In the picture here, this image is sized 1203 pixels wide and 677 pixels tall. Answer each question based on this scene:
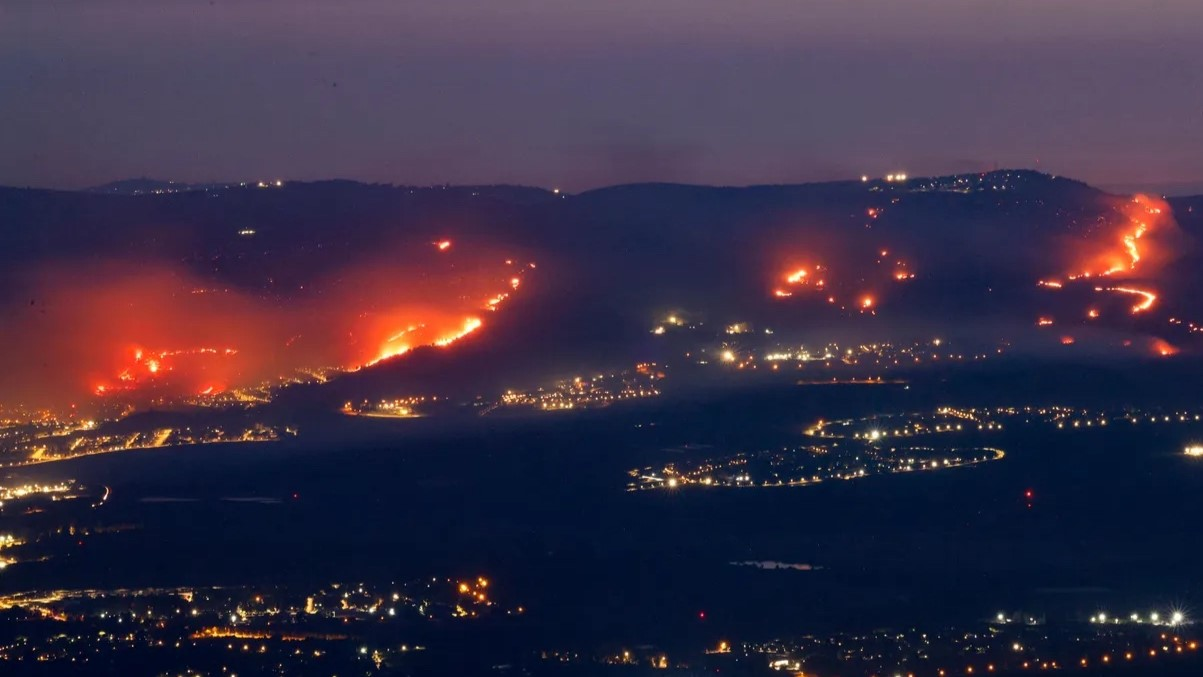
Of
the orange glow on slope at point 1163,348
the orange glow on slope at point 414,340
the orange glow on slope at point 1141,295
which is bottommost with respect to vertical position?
the orange glow on slope at point 1163,348

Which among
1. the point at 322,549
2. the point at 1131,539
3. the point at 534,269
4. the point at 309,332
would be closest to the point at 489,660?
the point at 322,549

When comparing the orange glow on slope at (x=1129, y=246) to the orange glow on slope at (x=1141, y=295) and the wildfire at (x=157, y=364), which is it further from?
the wildfire at (x=157, y=364)

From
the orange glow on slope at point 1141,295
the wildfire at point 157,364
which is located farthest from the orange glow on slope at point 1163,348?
the wildfire at point 157,364

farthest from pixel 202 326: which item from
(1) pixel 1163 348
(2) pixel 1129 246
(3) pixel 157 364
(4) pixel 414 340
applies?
(2) pixel 1129 246

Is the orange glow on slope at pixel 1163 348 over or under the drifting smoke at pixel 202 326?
under

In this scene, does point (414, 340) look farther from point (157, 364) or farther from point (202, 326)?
point (157, 364)

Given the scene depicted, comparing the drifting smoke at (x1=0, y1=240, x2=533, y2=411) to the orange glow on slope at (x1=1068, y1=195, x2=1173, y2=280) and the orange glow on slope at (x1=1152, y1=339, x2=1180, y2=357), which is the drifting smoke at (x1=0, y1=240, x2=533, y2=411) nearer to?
the orange glow on slope at (x1=1152, y1=339, x2=1180, y2=357)

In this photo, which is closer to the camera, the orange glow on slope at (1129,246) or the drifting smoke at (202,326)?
the drifting smoke at (202,326)

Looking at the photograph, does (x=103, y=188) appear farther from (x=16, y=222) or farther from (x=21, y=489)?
(x=21, y=489)

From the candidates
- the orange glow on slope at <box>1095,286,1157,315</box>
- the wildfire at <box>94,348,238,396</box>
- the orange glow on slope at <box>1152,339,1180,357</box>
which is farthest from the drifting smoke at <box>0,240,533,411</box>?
the orange glow on slope at <box>1152,339,1180,357</box>
